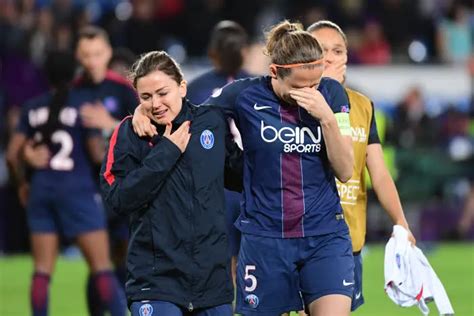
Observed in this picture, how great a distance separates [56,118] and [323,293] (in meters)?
4.16

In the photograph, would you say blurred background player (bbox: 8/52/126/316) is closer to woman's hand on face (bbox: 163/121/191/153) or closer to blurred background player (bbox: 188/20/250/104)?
blurred background player (bbox: 188/20/250/104)

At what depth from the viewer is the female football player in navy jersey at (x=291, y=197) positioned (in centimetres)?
640

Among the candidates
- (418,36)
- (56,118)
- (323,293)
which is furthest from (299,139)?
(418,36)

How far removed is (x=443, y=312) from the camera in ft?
23.2

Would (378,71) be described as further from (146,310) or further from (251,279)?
(146,310)

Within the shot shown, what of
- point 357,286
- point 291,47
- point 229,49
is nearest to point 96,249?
point 229,49

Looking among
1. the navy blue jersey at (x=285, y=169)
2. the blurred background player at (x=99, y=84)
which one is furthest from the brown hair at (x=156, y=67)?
the blurred background player at (x=99, y=84)

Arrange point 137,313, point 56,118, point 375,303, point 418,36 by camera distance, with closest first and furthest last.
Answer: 1. point 137,313
2. point 56,118
3. point 375,303
4. point 418,36

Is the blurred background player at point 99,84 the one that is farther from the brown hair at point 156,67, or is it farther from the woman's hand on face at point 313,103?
the woman's hand on face at point 313,103

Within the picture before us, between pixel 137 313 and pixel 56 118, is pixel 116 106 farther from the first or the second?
pixel 137 313

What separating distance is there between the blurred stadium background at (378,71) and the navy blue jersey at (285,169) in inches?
A: 305

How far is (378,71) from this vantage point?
19.8m

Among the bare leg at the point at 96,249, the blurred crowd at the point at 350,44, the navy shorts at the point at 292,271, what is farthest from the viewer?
the blurred crowd at the point at 350,44

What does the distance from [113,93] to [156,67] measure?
4.06 metres
